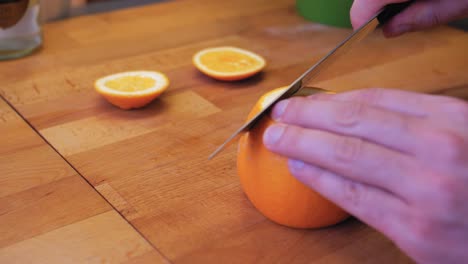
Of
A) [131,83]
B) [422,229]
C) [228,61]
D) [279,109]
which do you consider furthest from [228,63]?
[422,229]

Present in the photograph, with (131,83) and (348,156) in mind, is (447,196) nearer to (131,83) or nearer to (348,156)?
(348,156)

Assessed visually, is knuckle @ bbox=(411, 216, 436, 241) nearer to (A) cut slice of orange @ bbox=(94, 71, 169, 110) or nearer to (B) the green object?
(A) cut slice of orange @ bbox=(94, 71, 169, 110)

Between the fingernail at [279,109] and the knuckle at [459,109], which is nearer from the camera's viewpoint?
the knuckle at [459,109]

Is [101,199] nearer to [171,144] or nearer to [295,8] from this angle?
[171,144]

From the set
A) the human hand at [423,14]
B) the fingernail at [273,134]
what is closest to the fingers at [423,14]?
the human hand at [423,14]

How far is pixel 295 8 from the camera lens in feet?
5.98

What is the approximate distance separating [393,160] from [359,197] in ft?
0.23

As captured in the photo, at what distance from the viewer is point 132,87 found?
1.21 metres

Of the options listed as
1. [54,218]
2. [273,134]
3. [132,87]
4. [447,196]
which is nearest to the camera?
[447,196]

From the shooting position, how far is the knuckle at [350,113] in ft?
2.28

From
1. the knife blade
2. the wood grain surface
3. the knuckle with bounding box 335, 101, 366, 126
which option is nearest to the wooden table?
the wood grain surface

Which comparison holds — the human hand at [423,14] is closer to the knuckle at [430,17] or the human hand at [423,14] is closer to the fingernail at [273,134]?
the knuckle at [430,17]

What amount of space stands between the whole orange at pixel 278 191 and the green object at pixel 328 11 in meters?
0.88

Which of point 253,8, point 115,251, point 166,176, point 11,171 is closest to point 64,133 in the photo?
point 11,171
